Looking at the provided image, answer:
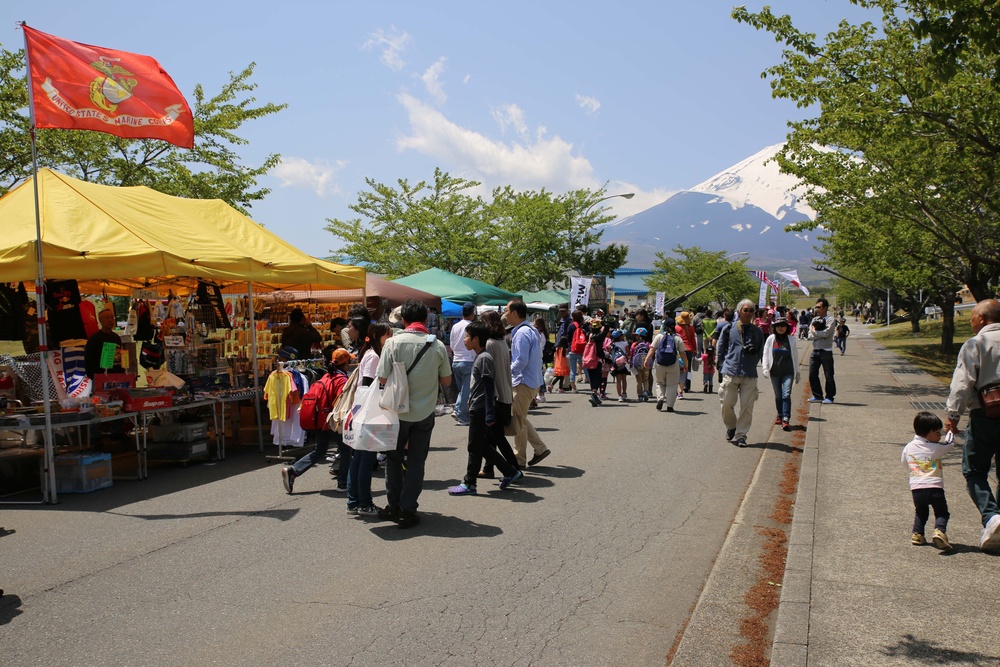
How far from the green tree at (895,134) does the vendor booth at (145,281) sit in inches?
321

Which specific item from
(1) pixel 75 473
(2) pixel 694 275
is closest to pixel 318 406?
(1) pixel 75 473

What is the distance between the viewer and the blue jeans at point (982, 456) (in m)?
Answer: 6.12

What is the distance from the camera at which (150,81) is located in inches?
356

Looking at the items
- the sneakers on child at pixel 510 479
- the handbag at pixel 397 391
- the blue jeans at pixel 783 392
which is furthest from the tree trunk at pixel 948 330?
the handbag at pixel 397 391

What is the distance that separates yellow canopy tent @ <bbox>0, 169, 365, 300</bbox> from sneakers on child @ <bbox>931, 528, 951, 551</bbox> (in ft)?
26.3

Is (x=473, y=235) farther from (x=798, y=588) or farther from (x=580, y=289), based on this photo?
(x=798, y=588)

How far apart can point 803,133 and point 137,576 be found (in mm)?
15501

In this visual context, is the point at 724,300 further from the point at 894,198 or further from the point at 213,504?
the point at 213,504

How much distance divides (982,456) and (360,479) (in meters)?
4.99

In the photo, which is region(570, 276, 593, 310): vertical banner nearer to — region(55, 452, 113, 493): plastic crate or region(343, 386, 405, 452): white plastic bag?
region(55, 452, 113, 493): plastic crate

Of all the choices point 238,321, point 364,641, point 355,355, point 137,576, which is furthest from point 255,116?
point 364,641

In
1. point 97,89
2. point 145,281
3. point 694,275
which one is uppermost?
point 694,275

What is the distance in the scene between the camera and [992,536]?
5.94 meters

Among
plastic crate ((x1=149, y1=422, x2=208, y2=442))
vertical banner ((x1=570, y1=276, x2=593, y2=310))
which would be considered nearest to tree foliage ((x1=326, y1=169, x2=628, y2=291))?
vertical banner ((x1=570, y1=276, x2=593, y2=310))
